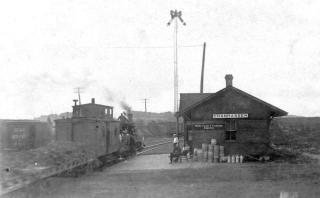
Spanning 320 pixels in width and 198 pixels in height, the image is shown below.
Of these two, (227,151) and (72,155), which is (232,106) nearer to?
(227,151)

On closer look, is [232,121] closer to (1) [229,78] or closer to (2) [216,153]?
(2) [216,153]

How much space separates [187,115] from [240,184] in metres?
11.5

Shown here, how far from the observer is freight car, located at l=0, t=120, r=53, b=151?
32312mm

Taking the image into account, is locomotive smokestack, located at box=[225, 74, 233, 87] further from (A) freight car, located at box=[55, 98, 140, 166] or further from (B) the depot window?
(A) freight car, located at box=[55, 98, 140, 166]

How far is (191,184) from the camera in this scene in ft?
50.8

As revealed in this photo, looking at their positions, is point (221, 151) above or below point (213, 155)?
above

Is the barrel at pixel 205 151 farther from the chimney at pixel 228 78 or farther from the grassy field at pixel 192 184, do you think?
the chimney at pixel 228 78

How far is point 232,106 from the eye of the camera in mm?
25828

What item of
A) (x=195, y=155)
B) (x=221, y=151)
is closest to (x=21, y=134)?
(x=195, y=155)

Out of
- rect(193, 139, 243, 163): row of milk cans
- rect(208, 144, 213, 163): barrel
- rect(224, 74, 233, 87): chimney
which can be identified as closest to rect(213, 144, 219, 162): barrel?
rect(193, 139, 243, 163): row of milk cans

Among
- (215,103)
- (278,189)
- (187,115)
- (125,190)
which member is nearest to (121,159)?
(187,115)

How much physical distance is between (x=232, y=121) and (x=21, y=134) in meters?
18.1

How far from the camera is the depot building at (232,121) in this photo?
2559cm

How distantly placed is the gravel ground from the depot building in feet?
17.0
